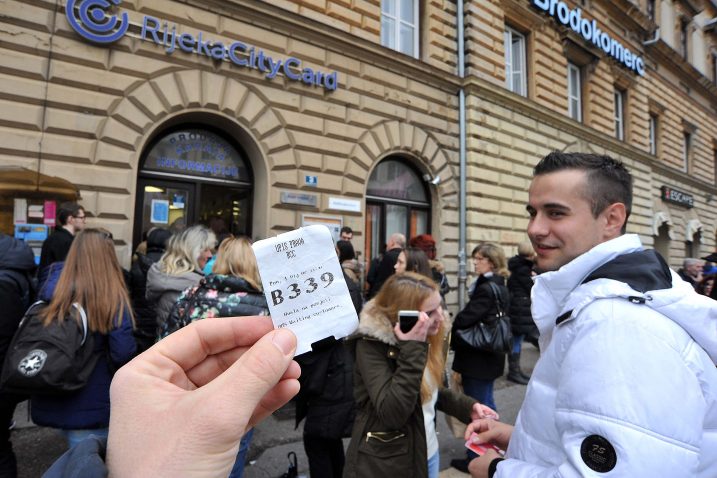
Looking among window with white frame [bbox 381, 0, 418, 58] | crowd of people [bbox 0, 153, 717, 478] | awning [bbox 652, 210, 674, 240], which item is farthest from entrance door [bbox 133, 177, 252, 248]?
awning [bbox 652, 210, 674, 240]

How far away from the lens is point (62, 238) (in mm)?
4426

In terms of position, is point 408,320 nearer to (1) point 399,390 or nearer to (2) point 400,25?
(1) point 399,390

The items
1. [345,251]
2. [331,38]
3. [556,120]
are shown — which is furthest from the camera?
[556,120]

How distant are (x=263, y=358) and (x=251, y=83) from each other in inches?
270

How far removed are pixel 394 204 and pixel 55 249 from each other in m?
6.37

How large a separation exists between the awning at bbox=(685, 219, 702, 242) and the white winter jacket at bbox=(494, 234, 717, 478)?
21.9 m

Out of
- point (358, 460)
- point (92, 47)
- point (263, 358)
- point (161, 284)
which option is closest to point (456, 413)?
point (358, 460)

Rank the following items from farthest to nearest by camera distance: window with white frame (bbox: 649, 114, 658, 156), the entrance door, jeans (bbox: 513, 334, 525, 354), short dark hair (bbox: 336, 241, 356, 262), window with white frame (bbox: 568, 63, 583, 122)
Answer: window with white frame (bbox: 649, 114, 658, 156) < window with white frame (bbox: 568, 63, 583, 122) < the entrance door < jeans (bbox: 513, 334, 525, 354) < short dark hair (bbox: 336, 241, 356, 262)

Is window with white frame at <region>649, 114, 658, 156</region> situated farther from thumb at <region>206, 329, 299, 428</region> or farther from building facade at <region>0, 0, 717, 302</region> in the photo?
thumb at <region>206, 329, 299, 428</region>

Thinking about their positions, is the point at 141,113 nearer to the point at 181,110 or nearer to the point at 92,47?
the point at 181,110

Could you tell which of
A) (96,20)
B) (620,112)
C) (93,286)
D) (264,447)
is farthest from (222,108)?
(620,112)

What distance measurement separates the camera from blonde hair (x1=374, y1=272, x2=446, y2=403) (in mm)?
2422

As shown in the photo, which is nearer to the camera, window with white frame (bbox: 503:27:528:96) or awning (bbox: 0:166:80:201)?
awning (bbox: 0:166:80:201)

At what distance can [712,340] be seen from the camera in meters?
1.09
